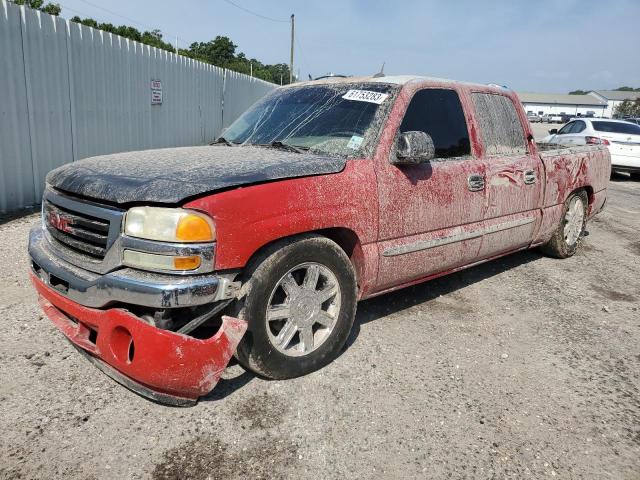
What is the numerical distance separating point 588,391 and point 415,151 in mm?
1843

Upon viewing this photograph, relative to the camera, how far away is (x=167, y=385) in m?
2.45

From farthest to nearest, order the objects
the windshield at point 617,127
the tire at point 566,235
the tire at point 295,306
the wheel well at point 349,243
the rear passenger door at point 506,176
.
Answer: the windshield at point 617,127 < the tire at point 566,235 < the rear passenger door at point 506,176 < the wheel well at point 349,243 < the tire at point 295,306

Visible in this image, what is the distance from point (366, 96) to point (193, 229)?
1.85 meters

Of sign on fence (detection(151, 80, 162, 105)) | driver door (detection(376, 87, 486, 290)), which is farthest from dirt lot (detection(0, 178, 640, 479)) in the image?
sign on fence (detection(151, 80, 162, 105))

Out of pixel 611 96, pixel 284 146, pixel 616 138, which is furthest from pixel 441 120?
pixel 611 96

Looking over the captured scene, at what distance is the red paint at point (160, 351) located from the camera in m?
2.35

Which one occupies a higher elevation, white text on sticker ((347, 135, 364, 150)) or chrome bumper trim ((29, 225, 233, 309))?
white text on sticker ((347, 135, 364, 150))

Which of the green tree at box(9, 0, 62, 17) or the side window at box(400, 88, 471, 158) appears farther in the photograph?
the green tree at box(9, 0, 62, 17)

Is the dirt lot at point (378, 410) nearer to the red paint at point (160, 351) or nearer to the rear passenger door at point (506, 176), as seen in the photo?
the red paint at point (160, 351)

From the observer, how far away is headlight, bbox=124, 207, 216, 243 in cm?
239

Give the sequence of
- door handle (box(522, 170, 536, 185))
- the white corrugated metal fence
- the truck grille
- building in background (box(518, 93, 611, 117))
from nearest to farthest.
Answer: the truck grille < door handle (box(522, 170, 536, 185)) < the white corrugated metal fence < building in background (box(518, 93, 611, 117))

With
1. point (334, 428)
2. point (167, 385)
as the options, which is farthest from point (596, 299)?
point (167, 385)

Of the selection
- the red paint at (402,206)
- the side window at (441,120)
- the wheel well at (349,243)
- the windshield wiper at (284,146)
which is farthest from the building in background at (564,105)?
the wheel well at (349,243)

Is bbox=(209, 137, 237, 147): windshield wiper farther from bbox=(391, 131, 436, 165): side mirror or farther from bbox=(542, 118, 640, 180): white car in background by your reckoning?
→ bbox=(542, 118, 640, 180): white car in background
